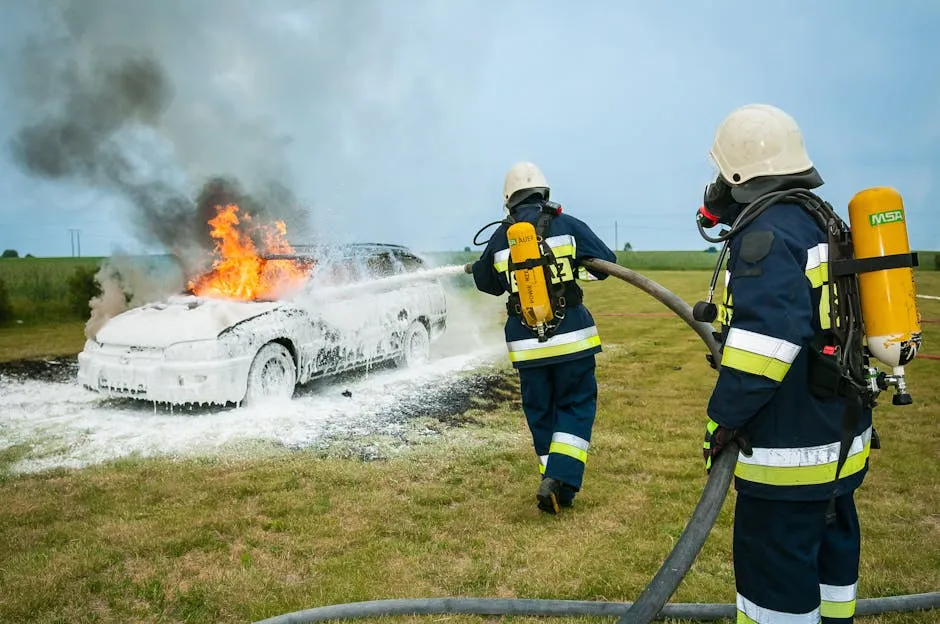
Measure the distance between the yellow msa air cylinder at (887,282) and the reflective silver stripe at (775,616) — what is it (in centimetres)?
94

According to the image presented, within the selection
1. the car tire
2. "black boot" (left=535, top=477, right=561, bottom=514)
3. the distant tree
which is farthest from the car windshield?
the distant tree

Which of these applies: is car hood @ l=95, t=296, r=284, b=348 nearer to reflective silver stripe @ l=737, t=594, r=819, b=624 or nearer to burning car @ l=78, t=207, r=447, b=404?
burning car @ l=78, t=207, r=447, b=404

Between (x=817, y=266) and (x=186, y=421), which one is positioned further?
(x=186, y=421)

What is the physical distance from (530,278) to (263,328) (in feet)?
11.3

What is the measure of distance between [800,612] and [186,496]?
403 cm

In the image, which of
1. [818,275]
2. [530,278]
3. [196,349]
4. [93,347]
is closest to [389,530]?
[530,278]

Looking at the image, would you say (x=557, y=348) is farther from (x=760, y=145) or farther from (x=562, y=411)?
(x=760, y=145)

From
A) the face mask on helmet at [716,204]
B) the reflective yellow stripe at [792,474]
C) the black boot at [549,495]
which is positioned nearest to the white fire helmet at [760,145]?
the face mask on helmet at [716,204]

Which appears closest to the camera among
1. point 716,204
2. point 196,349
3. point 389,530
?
point 716,204

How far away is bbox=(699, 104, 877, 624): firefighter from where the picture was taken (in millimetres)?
2387

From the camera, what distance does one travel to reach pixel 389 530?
172 inches

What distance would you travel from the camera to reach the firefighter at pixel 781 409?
7.83 ft

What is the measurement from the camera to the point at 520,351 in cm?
479

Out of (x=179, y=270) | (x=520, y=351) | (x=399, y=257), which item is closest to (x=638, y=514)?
(x=520, y=351)
